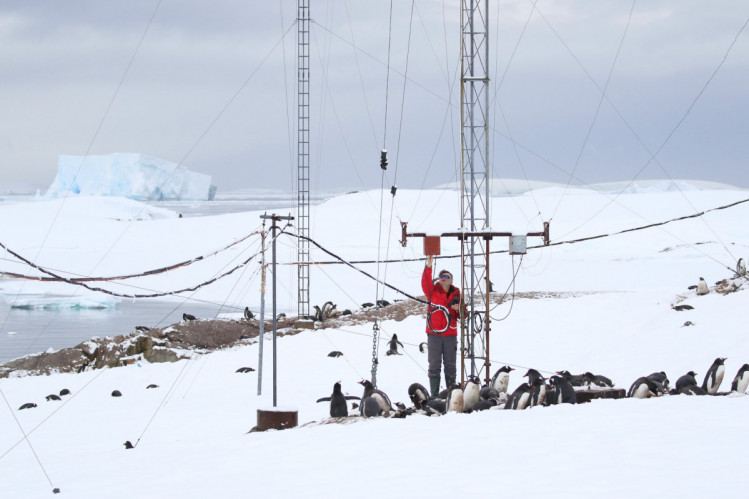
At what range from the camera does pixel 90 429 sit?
11.5 metres

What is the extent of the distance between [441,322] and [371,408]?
193cm

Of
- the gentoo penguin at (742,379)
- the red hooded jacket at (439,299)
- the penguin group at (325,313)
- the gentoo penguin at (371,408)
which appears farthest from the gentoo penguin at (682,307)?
the gentoo penguin at (371,408)

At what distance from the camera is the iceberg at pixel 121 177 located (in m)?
64.8

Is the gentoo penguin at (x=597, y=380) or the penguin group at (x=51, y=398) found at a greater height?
the gentoo penguin at (x=597, y=380)

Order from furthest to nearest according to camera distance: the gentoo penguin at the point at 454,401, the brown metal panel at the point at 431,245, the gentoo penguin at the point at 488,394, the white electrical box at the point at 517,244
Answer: the white electrical box at the point at 517,244 < the brown metal panel at the point at 431,245 < the gentoo penguin at the point at 488,394 < the gentoo penguin at the point at 454,401

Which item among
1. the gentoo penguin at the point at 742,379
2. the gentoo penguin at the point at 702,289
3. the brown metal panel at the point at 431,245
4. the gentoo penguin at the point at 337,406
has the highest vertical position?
the brown metal panel at the point at 431,245

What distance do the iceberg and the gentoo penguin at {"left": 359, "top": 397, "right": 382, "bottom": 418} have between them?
57.2 metres

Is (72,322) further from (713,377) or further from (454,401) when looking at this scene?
(713,377)

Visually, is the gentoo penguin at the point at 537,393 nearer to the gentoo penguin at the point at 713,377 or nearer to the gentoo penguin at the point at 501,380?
the gentoo penguin at the point at 501,380

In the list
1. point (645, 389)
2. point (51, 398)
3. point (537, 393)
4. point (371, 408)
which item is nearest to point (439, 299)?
point (371, 408)

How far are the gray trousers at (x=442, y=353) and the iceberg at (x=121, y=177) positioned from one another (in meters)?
56.0

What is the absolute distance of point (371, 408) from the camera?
9.64 m

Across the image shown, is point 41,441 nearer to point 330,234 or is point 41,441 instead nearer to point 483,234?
point 483,234

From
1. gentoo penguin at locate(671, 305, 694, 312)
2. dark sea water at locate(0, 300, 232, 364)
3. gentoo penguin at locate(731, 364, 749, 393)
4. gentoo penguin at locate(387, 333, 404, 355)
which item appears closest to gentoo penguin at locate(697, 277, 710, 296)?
gentoo penguin at locate(671, 305, 694, 312)
